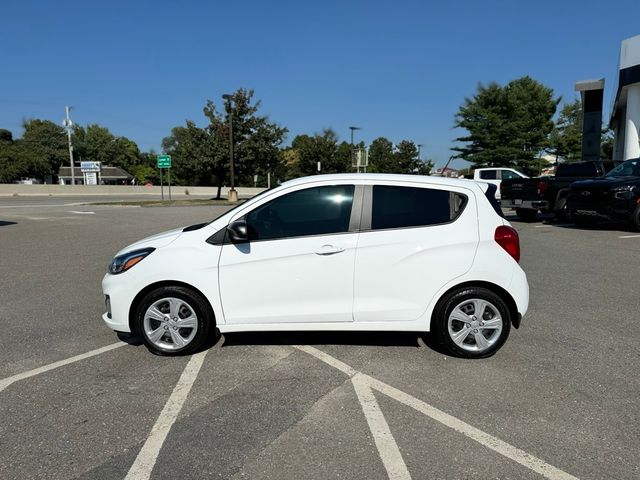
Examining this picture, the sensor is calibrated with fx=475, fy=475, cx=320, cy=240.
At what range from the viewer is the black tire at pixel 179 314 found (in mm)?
4207

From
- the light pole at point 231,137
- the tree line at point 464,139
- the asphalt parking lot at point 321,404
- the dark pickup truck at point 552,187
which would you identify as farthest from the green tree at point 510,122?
the asphalt parking lot at point 321,404

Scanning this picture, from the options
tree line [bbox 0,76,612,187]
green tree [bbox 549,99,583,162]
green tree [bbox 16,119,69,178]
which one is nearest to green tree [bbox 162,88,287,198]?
tree line [bbox 0,76,612,187]

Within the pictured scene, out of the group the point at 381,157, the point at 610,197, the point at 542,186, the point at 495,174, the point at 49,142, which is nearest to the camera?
the point at 610,197

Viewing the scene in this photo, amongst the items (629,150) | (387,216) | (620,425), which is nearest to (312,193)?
(387,216)

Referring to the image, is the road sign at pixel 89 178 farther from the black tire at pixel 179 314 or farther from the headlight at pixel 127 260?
the black tire at pixel 179 314

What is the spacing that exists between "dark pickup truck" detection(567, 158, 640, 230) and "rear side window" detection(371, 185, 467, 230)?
11.0 meters

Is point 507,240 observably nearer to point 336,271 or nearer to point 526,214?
point 336,271

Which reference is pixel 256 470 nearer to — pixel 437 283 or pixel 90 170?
pixel 437 283

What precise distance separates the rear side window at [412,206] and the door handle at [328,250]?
1.24 ft

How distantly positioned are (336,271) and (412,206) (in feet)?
3.00

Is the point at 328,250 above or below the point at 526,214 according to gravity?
above

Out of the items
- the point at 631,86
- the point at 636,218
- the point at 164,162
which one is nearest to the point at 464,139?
the point at 631,86

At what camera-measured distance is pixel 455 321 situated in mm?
4273

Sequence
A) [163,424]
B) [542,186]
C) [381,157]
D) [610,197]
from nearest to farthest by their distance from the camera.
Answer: [163,424] → [610,197] → [542,186] → [381,157]
